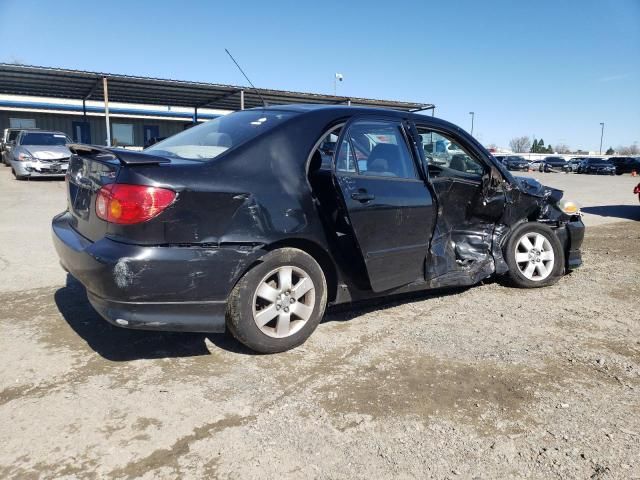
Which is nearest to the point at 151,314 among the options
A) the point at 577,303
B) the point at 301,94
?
the point at 577,303

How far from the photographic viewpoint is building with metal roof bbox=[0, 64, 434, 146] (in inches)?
808

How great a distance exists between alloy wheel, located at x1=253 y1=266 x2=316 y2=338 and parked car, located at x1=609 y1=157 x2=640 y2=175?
46677mm

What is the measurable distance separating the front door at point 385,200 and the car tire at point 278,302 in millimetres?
447

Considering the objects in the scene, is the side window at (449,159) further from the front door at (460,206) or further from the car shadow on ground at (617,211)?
the car shadow on ground at (617,211)

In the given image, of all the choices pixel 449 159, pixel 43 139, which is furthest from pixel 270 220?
pixel 43 139

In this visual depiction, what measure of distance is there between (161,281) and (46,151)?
13.7m

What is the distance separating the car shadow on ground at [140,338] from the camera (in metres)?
3.29

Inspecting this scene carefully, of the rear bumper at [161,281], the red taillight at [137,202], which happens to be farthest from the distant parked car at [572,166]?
the red taillight at [137,202]

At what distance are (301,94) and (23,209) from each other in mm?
15131

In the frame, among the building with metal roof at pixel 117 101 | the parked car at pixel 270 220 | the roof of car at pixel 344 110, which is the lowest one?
the parked car at pixel 270 220

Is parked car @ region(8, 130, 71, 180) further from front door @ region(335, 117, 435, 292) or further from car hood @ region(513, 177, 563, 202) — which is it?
car hood @ region(513, 177, 563, 202)

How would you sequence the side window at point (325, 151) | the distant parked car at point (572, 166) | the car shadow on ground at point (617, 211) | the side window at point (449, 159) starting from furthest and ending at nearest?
the distant parked car at point (572, 166)
the car shadow on ground at point (617, 211)
the side window at point (449, 159)
the side window at point (325, 151)

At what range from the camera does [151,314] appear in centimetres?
285

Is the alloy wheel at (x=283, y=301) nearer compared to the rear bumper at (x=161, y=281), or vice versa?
the rear bumper at (x=161, y=281)
